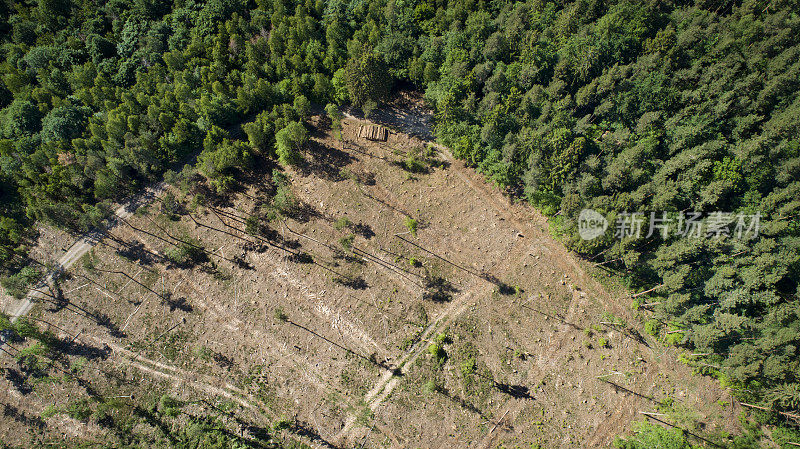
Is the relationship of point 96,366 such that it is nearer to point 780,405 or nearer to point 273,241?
point 273,241

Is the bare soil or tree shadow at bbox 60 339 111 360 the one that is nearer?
the bare soil

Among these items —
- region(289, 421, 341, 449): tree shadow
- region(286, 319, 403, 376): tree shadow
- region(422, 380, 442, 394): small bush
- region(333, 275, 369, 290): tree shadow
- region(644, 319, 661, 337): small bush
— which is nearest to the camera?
region(289, 421, 341, 449): tree shadow

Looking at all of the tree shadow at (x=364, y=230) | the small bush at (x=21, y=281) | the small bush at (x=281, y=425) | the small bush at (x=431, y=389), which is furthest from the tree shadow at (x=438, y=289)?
the small bush at (x=21, y=281)

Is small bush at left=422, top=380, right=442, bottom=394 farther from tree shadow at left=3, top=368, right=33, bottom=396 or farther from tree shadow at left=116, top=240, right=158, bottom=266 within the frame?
tree shadow at left=3, top=368, right=33, bottom=396

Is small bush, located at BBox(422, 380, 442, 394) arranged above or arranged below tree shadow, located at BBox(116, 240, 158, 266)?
below

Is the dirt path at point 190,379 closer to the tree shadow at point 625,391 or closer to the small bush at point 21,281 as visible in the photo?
the small bush at point 21,281

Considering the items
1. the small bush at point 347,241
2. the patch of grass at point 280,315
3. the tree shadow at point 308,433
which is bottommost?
the tree shadow at point 308,433

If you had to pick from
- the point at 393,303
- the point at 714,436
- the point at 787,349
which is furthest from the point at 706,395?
the point at 393,303

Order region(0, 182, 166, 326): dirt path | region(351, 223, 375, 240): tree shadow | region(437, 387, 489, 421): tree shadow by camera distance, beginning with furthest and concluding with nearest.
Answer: region(351, 223, 375, 240): tree shadow → region(0, 182, 166, 326): dirt path → region(437, 387, 489, 421): tree shadow

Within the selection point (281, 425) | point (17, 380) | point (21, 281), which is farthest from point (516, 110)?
point (17, 380)

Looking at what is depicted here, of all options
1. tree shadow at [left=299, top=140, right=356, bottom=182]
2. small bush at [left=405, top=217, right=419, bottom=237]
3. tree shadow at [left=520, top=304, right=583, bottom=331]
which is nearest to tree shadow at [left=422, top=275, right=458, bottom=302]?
small bush at [left=405, top=217, right=419, bottom=237]
